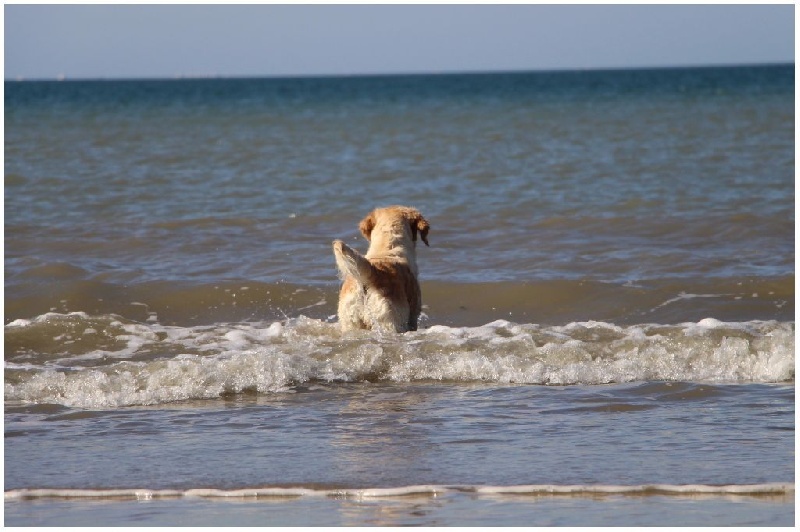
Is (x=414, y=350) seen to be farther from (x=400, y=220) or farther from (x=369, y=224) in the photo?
(x=369, y=224)

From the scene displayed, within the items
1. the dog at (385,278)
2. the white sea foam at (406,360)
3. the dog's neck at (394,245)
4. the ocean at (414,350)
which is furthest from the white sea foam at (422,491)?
the dog's neck at (394,245)

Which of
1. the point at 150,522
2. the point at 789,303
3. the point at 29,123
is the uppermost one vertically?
the point at 29,123

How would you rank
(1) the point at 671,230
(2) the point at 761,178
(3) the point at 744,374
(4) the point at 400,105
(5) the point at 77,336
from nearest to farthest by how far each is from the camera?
(3) the point at 744,374 → (5) the point at 77,336 → (1) the point at 671,230 → (2) the point at 761,178 → (4) the point at 400,105

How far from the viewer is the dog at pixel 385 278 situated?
8.18 metres

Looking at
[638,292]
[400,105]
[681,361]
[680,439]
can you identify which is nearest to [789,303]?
[638,292]

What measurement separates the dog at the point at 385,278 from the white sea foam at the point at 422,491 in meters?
2.68

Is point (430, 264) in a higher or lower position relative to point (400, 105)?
lower

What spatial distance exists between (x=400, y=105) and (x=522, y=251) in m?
40.0

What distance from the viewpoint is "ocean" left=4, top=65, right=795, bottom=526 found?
5.29 metres

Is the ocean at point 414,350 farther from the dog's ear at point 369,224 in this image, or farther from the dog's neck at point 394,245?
the dog's ear at point 369,224

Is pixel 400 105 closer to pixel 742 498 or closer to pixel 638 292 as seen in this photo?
pixel 638 292

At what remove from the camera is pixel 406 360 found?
8.12 m

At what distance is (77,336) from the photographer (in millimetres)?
9625

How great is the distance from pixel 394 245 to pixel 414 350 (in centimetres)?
95
